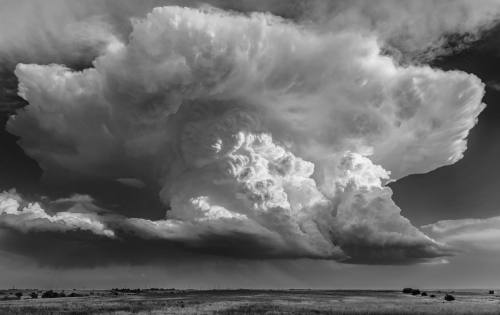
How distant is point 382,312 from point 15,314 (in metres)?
58.5

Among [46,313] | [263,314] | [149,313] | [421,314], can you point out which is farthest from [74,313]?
[421,314]

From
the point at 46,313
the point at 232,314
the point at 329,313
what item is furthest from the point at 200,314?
the point at 46,313

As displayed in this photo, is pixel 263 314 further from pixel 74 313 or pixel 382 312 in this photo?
pixel 74 313

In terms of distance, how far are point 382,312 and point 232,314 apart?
24790 mm

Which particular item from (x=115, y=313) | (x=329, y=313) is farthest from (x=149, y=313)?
(x=329, y=313)

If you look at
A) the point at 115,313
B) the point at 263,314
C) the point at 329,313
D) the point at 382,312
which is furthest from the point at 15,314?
the point at 382,312

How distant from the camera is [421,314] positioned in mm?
75188

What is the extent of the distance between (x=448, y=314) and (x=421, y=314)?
4050 millimetres

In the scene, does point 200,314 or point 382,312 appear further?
point 382,312

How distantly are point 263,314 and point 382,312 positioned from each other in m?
20.0

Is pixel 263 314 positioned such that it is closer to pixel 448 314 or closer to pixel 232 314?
pixel 232 314

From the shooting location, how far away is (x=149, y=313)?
246ft

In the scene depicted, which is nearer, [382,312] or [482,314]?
[482,314]

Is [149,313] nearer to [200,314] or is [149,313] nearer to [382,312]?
[200,314]
